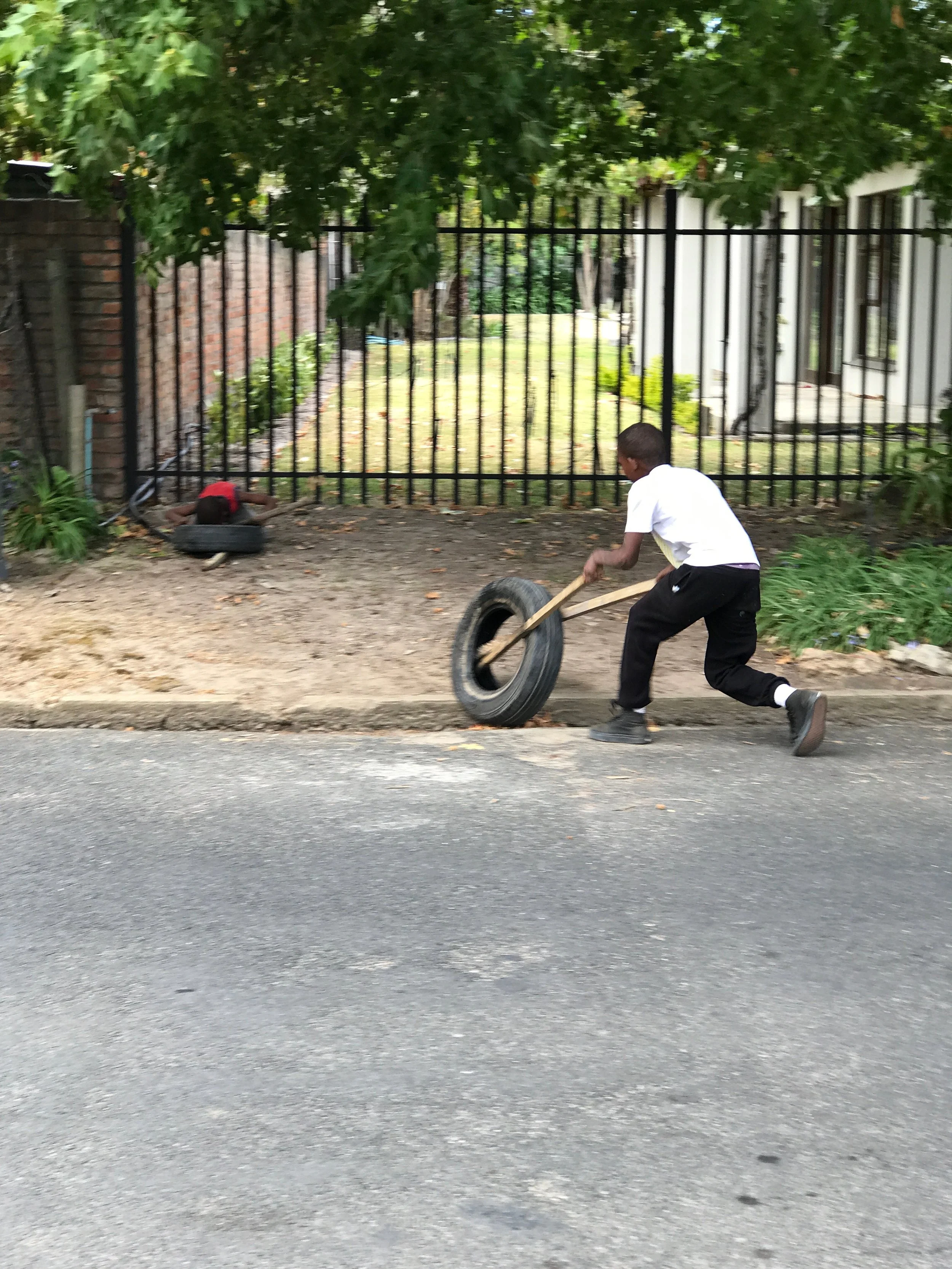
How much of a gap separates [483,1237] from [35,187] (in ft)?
32.8

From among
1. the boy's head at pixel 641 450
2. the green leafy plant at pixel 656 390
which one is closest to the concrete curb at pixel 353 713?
the boy's head at pixel 641 450

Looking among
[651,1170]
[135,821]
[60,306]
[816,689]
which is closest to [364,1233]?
[651,1170]

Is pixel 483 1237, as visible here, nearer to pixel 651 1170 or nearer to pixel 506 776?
pixel 651 1170

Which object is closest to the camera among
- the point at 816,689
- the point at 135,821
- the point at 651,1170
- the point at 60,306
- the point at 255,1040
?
the point at 651,1170

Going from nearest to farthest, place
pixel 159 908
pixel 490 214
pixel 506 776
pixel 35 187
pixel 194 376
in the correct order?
pixel 159 908 < pixel 506 776 < pixel 490 214 < pixel 35 187 < pixel 194 376

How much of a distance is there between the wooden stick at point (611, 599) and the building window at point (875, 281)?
1139 centimetres

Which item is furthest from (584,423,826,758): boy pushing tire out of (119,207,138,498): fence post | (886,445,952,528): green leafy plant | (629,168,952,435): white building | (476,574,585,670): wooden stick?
(629,168,952,435): white building

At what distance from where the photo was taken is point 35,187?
1129 cm

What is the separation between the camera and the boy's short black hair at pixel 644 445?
21.4 feet

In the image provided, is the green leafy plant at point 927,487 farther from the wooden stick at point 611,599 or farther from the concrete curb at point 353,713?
the wooden stick at point 611,599

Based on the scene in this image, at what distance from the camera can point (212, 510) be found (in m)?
9.87

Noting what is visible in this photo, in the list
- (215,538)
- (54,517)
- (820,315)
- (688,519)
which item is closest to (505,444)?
(215,538)

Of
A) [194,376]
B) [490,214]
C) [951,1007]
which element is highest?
[490,214]

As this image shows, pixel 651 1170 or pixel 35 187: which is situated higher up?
pixel 35 187
